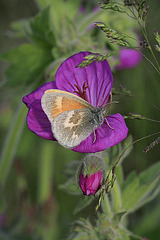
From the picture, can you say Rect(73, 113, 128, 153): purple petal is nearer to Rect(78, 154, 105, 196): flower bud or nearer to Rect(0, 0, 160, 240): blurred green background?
Rect(78, 154, 105, 196): flower bud

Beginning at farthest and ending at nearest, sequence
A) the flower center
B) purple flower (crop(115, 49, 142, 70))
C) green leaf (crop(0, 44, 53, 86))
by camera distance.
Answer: purple flower (crop(115, 49, 142, 70)) → green leaf (crop(0, 44, 53, 86)) → the flower center

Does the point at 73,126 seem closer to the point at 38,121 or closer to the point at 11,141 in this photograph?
the point at 38,121

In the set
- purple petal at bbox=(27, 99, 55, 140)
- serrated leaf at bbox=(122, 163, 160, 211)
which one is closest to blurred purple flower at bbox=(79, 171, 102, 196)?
purple petal at bbox=(27, 99, 55, 140)

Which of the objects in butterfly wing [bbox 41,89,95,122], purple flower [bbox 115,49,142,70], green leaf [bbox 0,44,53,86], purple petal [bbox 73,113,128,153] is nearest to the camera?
purple petal [bbox 73,113,128,153]

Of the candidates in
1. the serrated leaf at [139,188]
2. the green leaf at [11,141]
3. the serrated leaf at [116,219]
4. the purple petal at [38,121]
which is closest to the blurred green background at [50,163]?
the green leaf at [11,141]

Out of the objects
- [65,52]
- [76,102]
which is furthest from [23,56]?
[76,102]

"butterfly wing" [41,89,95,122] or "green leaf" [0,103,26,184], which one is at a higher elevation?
"butterfly wing" [41,89,95,122]
